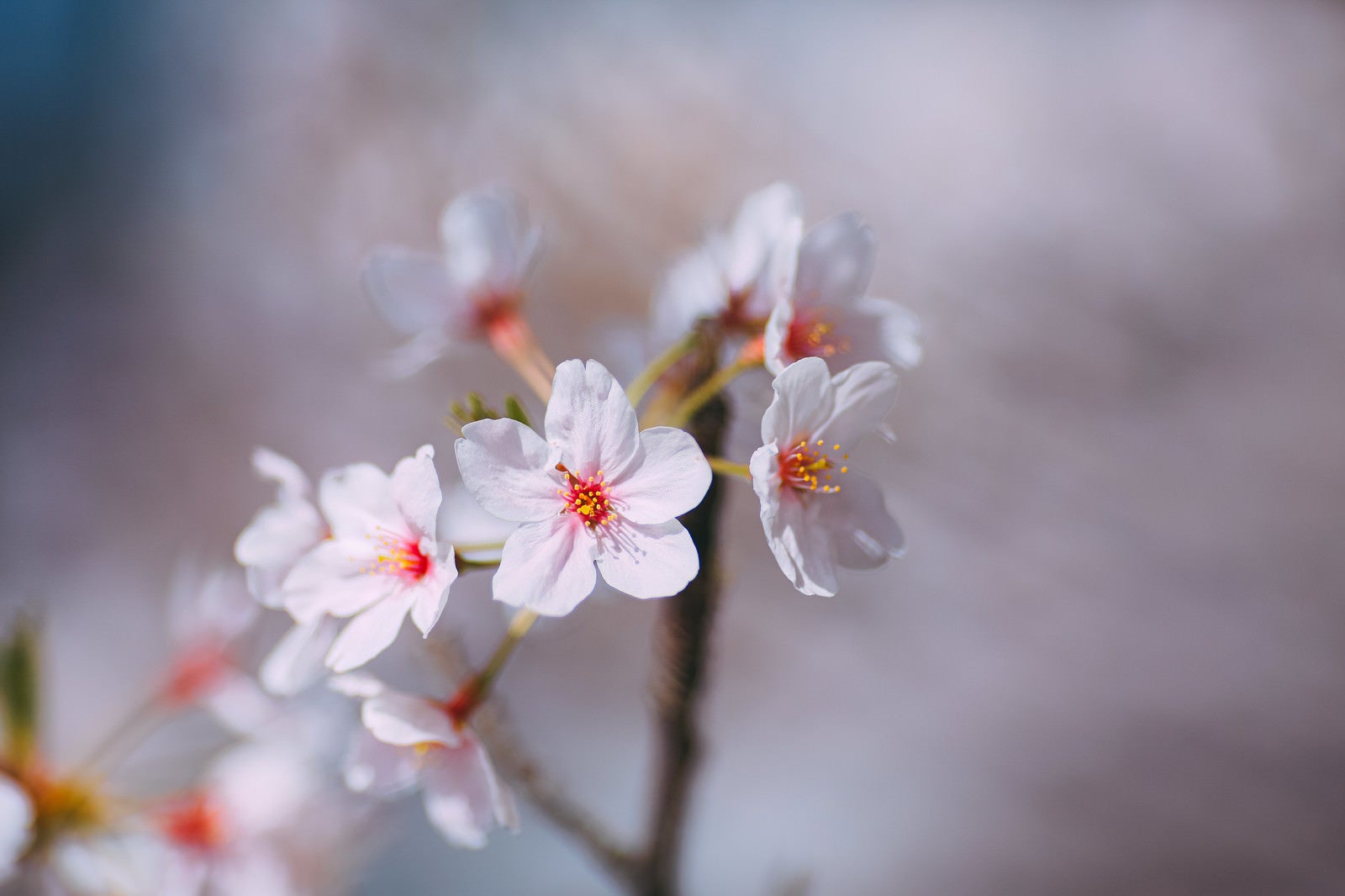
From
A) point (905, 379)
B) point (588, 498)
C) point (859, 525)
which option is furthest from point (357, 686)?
point (905, 379)

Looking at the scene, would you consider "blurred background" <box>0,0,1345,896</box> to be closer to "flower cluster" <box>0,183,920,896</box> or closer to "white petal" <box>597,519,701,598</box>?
"flower cluster" <box>0,183,920,896</box>

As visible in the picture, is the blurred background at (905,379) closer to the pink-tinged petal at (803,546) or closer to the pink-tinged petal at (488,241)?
the pink-tinged petal at (488,241)

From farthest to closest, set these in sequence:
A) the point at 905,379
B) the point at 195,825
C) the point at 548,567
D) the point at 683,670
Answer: the point at 905,379 < the point at 195,825 < the point at 683,670 < the point at 548,567

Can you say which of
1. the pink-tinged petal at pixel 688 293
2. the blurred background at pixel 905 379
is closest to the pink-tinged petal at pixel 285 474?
the pink-tinged petal at pixel 688 293

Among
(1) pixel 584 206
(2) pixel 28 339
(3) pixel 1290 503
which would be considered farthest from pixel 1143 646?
(2) pixel 28 339

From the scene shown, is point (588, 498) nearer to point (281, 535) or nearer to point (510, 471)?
point (510, 471)

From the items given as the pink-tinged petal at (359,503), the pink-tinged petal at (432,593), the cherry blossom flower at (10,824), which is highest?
the pink-tinged petal at (359,503)
